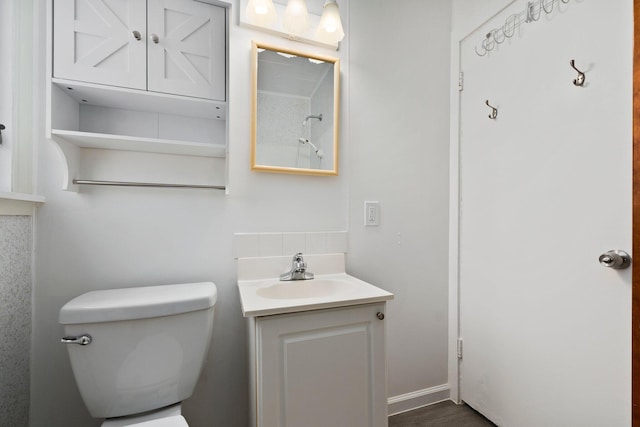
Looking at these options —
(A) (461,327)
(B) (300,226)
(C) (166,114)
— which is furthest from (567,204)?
(C) (166,114)

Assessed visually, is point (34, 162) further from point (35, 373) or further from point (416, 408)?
point (416, 408)

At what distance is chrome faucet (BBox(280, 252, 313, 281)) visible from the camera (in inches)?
51.6

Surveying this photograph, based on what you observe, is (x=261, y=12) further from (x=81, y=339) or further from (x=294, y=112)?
(x=81, y=339)

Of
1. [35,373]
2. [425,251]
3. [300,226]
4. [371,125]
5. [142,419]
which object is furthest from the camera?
[425,251]

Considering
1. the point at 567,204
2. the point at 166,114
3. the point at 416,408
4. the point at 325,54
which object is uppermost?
the point at 325,54

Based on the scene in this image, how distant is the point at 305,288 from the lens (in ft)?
4.30

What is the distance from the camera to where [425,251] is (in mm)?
1653

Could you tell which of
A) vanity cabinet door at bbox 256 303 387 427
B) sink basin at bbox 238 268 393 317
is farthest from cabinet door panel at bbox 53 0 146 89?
vanity cabinet door at bbox 256 303 387 427

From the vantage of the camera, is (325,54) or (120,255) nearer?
(120,255)

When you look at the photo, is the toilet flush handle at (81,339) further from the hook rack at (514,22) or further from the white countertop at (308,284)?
the hook rack at (514,22)

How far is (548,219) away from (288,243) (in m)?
1.17

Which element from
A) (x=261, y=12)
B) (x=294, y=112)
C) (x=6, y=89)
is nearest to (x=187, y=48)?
(x=261, y=12)

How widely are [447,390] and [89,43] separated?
2.43m

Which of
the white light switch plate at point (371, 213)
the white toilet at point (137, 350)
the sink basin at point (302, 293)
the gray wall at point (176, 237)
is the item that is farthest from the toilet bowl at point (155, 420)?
the white light switch plate at point (371, 213)
